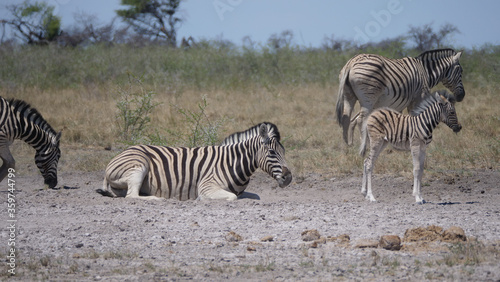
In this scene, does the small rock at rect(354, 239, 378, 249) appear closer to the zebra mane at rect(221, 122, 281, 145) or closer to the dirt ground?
the dirt ground

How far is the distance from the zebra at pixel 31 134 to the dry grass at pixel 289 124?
1150 millimetres

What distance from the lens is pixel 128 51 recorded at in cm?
2428

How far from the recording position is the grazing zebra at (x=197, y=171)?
777 centimetres

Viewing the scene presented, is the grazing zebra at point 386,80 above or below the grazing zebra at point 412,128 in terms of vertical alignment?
above

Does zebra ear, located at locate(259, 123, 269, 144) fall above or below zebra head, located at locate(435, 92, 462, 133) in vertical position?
below

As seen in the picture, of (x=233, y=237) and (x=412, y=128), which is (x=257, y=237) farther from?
(x=412, y=128)

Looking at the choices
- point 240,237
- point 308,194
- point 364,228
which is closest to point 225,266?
point 240,237

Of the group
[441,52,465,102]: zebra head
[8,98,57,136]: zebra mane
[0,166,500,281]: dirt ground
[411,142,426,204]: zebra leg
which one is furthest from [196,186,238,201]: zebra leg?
[441,52,465,102]: zebra head

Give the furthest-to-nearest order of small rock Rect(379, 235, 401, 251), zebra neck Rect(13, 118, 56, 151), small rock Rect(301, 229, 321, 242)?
zebra neck Rect(13, 118, 56, 151) < small rock Rect(301, 229, 321, 242) < small rock Rect(379, 235, 401, 251)

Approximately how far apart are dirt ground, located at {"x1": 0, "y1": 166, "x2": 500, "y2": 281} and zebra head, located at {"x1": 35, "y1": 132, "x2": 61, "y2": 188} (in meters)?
0.93

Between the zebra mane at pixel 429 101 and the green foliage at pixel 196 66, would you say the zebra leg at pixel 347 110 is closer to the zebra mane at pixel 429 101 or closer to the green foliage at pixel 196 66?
the zebra mane at pixel 429 101

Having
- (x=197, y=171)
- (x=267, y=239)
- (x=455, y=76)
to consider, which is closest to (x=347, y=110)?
(x=455, y=76)

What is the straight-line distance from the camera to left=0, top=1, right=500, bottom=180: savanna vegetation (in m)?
10.7

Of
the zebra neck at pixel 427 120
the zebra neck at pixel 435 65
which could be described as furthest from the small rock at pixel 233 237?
the zebra neck at pixel 435 65
